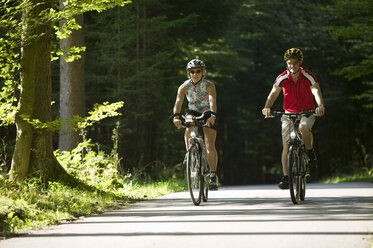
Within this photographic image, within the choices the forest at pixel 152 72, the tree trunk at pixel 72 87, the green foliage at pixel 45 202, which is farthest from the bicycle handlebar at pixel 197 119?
the tree trunk at pixel 72 87

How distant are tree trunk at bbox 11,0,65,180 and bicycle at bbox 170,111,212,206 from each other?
2206 millimetres

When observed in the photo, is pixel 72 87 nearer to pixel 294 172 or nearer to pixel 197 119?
pixel 197 119

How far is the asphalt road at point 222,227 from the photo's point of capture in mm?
6562

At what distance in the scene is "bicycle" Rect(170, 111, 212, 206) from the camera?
998 centimetres

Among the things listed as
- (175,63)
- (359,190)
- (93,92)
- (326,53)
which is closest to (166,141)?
(175,63)

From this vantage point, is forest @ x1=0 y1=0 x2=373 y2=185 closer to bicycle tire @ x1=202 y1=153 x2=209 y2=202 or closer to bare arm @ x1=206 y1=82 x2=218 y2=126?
bare arm @ x1=206 y1=82 x2=218 y2=126

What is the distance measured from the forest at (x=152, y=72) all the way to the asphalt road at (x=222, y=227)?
2370 mm

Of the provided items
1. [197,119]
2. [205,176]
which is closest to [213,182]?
[205,176]

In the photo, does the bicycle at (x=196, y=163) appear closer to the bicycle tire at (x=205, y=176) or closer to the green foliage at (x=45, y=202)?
the bicycle tire at (x=205, y=176)

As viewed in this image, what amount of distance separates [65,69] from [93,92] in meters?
A: 4.79

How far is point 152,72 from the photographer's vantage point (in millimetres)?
19422

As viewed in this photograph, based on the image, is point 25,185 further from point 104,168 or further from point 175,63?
point 175,63

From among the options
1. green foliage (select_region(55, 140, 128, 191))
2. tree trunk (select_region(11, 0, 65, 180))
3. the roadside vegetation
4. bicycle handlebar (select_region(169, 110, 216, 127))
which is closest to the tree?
tree trunk (select_region(11, 0, 65, 180))

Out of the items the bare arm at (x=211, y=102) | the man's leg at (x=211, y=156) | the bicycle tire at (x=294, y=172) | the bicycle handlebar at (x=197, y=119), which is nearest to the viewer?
the bicycle tire at (x=294, y=172)
